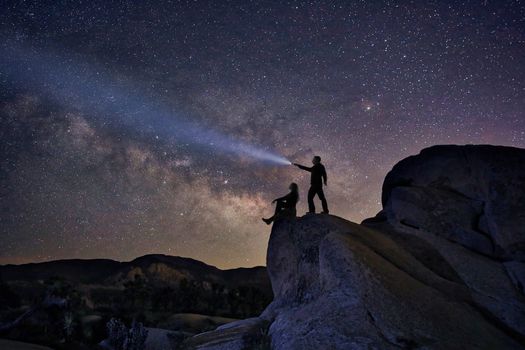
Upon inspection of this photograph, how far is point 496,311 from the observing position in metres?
10.5

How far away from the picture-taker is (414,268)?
11.0 m

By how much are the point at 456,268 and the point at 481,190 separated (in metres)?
4.99

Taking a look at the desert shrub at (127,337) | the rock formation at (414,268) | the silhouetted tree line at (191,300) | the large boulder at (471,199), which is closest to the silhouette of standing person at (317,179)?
the rock formation at (414,268)

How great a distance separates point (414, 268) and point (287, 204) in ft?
18.3

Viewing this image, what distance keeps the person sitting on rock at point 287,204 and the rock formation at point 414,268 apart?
0.36m

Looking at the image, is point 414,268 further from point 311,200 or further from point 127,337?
point 127,337

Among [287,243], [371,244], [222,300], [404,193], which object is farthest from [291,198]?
[222,300]

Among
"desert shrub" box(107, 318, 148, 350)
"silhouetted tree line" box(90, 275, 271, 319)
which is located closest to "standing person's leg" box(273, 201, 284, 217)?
"desert shrub" box(107, 318, 148, 350)

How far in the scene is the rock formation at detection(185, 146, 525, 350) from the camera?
790 cm

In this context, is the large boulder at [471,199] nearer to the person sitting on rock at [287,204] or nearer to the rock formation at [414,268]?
the rock formation at [414,268]

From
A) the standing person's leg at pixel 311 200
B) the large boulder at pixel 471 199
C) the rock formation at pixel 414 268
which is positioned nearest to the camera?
the rock formation at pixel 414 268

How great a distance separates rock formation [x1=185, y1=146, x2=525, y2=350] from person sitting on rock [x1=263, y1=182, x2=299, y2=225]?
1.17 ft

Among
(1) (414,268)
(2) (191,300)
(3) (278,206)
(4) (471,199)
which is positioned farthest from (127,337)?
(2) (191,300)

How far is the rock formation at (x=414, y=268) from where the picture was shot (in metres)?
7.90
